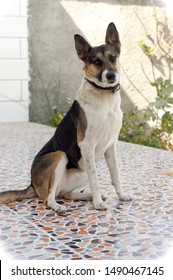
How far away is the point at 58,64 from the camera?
278 inches

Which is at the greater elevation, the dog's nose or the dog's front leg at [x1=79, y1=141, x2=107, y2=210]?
the dog's nose

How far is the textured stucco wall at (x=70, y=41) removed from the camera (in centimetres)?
698

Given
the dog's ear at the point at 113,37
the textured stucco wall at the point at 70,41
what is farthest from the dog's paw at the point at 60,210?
the textured stucco wall at the point at 70,41

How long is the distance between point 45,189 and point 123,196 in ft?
1.69

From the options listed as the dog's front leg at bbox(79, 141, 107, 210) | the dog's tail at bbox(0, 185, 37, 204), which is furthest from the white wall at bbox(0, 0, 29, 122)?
the dog's front leg at bbox(79, 141, 107, 210)

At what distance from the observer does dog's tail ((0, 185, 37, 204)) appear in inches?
114

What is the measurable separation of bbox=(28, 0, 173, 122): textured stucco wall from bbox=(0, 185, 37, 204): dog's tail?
4105 mm

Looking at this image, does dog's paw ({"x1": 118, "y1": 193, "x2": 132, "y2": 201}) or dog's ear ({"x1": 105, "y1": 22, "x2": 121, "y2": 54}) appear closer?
dog's ear ({"x1": 105, "y1": 22, "x2": 121, "y2": 54})

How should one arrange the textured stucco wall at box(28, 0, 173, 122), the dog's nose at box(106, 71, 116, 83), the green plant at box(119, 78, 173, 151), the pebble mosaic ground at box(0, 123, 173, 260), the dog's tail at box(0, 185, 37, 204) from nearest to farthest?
the pebble mosaic ground at box(0, 123, 173, 260) → the dog's nose at box(106, 71, 116, 83) → the dog's tail at box(0, 185, 37, 204) → the green plant at box(119, 78, 173, 151) → the textured stucco wall at box(28, 0, 173, 122)

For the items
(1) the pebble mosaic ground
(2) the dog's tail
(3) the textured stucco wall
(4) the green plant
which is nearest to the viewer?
(1) the pebble mosaic ground

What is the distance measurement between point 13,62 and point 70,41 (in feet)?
3.08

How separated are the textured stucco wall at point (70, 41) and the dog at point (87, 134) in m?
4.20

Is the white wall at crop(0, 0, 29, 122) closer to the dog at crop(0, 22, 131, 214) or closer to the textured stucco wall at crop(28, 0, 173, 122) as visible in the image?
the textured stucco wall at crop(28, 0, 173, 122)

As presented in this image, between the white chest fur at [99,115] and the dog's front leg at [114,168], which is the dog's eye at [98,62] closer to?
the white chest fur at [99,115]
